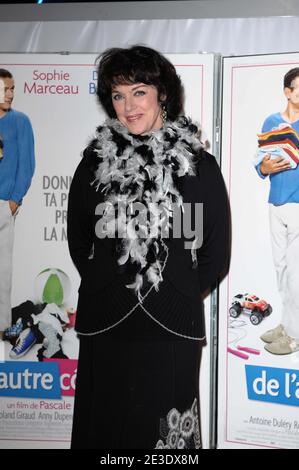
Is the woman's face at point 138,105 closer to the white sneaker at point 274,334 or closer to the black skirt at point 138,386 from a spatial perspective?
the black skirt at point 138,386

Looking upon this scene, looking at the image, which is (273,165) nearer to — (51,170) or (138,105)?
(138,105)

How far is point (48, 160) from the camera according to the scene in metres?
2.71

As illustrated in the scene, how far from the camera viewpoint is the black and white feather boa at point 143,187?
2.13m

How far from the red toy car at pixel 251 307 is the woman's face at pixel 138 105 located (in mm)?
956

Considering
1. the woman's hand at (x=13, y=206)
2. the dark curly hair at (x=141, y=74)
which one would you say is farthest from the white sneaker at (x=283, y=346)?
the woman's hand at (x=13, y=206)

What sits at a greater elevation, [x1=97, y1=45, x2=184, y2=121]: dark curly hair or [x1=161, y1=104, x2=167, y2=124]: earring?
[x1=97, y1=45, x2=184, y2=121]: dark curly hair

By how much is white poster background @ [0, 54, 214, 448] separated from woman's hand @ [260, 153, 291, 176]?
30 centimetres

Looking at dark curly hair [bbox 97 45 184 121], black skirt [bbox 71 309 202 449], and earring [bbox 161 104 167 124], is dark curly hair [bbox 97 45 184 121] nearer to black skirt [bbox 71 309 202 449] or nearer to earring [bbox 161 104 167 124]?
earring [bbox 161 104 167 124]

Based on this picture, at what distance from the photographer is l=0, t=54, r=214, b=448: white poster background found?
2682 millimetres

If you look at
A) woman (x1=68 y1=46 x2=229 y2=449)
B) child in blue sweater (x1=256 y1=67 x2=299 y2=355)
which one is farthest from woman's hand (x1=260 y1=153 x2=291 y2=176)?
woman (x1=68 y1=46 x2=229 y2=449)

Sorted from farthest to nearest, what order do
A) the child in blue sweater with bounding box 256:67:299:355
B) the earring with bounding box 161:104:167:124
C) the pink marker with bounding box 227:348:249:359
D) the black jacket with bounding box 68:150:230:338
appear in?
the pink marker with bounding box 227:348:249:359 → the child in blue sweater with bounding box 256:67:299:355 → the earring with bounding box 161:104:167:124 → the black jacket with bounding box 68:150:230:338

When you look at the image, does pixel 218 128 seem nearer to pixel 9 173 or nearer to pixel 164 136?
pixel 164 136

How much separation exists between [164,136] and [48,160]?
2.46 feet
